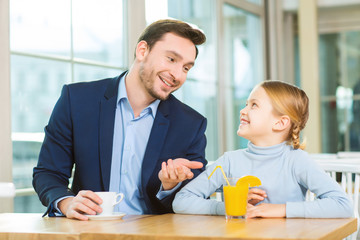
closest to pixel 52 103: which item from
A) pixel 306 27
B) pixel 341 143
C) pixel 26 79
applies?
pixel 26 79

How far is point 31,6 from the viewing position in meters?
2.52

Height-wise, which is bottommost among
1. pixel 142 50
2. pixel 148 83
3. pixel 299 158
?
pixel 299 158

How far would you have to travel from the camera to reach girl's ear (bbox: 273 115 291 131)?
5.27 ft

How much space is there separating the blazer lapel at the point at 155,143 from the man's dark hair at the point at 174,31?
26 centimetres

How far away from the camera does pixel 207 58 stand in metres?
4.29

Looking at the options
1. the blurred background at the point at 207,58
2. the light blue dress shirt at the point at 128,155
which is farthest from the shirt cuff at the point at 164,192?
the blurred background at the point at 207,58

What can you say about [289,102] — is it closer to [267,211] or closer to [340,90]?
[267,211]

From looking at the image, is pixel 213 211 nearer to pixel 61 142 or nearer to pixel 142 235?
pixel 142 235

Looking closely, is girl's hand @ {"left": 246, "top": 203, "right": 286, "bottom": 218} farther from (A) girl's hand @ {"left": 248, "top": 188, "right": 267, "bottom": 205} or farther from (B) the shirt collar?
(B) the shirt collar

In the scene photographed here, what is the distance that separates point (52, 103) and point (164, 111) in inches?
37.1

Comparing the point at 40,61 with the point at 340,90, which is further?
the point at 340,90

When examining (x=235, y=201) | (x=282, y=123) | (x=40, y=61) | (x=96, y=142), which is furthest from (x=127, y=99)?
(x=40, y=61)

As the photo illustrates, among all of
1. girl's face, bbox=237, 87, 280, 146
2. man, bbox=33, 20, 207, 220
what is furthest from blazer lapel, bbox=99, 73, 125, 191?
girl's face, bbox=237, 87, 280, 146

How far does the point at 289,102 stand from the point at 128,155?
551 millimetres
